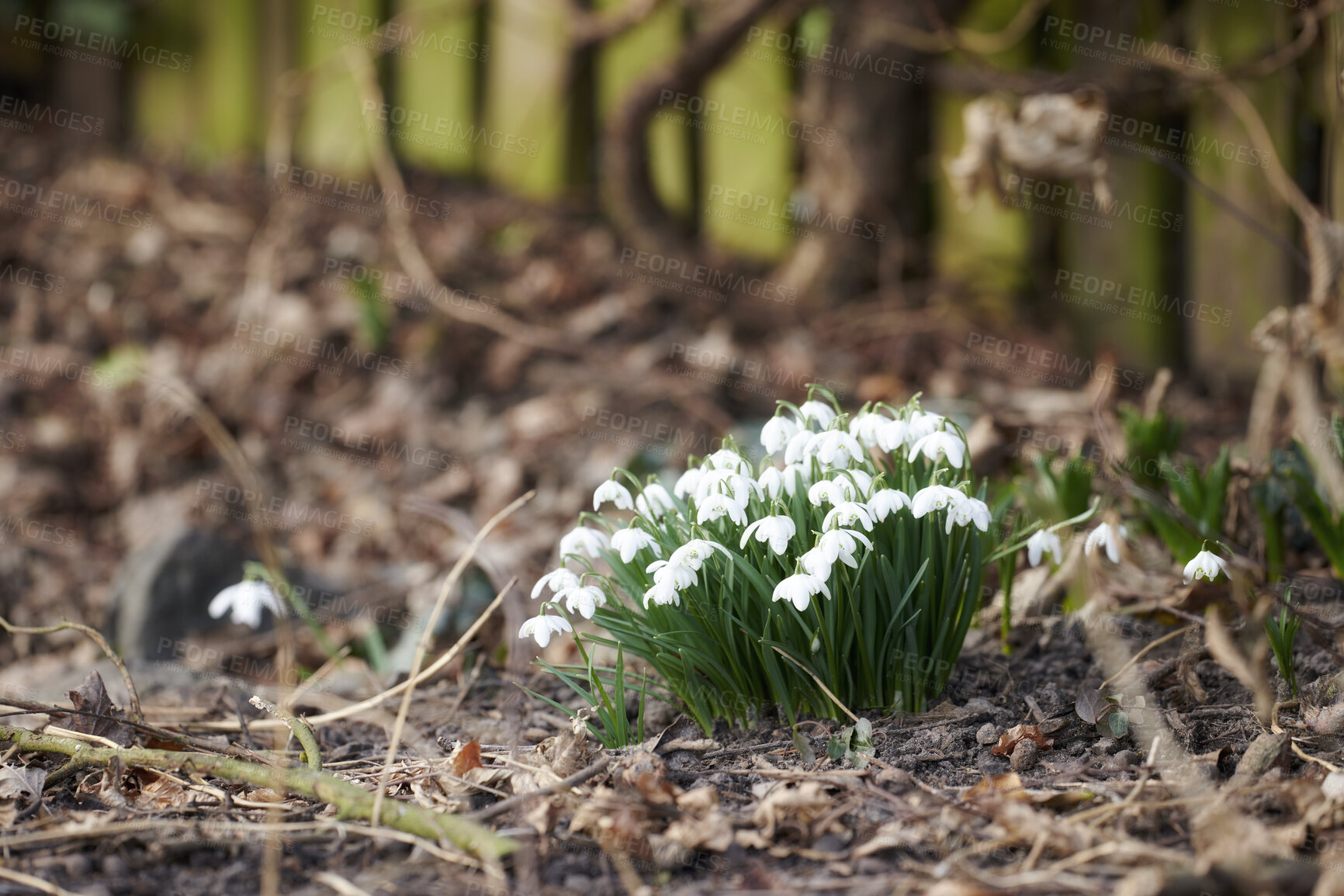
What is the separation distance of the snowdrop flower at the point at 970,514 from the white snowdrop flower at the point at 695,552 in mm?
430

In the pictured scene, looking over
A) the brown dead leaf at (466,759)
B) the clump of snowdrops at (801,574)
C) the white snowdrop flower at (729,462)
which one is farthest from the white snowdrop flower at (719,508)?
the brown dead leaf at (466,759)

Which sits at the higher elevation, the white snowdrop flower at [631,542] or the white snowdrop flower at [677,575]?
the white snowdrop flower at [631,542]

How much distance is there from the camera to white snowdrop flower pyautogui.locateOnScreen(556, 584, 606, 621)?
177 centimetres

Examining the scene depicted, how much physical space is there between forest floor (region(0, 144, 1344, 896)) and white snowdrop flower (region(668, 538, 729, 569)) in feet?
1.24

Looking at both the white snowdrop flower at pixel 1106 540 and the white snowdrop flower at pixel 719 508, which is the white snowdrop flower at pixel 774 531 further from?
the white snowdrop flower at pixel 1106 540

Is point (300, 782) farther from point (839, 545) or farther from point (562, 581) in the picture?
point (839, 545)

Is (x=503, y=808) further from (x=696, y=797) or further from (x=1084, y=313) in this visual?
(x=1084, y=313)

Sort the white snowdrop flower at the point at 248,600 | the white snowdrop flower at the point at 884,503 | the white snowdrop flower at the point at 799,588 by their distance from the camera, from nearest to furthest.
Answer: the white snowdrop flower at the point at 799,588, the white snowdrop flower at the point at 884,503, the white snowdrop flower at the point at 248,600

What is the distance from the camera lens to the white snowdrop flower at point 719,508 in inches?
70.1

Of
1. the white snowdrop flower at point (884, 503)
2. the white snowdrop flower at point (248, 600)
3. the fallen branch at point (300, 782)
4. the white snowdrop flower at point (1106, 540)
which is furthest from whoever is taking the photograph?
the white snowdrop flower at point (248, 600)

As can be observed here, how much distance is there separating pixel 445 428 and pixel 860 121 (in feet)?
7.62

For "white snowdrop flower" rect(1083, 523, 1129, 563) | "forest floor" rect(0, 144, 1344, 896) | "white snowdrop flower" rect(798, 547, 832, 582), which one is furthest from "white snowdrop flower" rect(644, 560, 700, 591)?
"white snowdrop flower" rect(1083, 523, 1129, 563)

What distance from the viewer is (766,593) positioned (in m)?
1.81

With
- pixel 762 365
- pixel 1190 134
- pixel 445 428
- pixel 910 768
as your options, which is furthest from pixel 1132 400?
pixel 445 428
